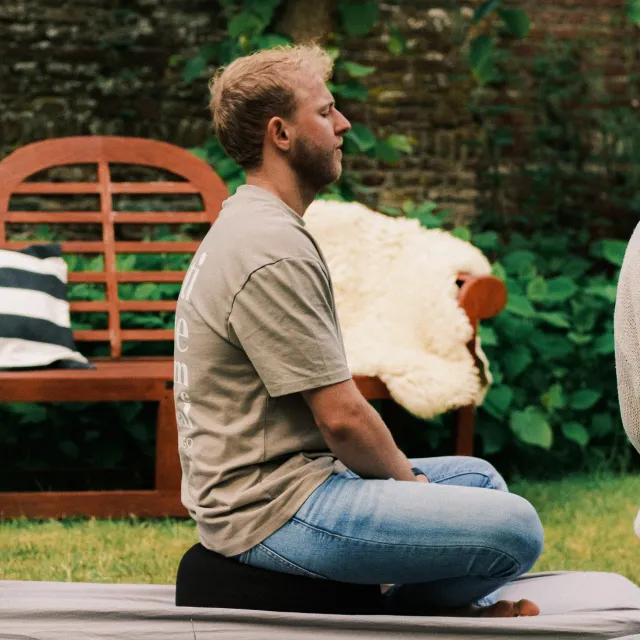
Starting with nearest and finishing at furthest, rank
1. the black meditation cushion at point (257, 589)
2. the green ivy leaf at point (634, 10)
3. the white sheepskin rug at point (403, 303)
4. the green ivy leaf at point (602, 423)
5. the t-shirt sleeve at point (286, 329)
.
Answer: the t-shirt sleeve at point (286, 329) < the black meditation cushion at point (257, 589) < the white sheepskin rug at point (403, 303) < the green ivy leaf at point (634, 10) < the green ivy leaf at point (602, 423)

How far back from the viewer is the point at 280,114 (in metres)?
1.92

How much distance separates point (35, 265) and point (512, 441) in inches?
76.6

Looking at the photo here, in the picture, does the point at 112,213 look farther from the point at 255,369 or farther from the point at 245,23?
the point at 255,369

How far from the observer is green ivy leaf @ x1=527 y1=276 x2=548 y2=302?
4277 mm

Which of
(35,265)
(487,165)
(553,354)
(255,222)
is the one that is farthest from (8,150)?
(255,222)

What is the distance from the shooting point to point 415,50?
5926mm

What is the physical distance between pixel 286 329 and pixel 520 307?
99.7 inches

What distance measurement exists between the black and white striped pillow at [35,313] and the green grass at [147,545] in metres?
0.52

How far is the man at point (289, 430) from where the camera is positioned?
175cm

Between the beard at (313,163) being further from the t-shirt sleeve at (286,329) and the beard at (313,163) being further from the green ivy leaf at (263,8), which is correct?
the green ivy leaf at (263,8)

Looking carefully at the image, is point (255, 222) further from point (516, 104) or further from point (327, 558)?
point (516, 104)

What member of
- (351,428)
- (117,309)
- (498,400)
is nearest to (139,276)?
(117,309)

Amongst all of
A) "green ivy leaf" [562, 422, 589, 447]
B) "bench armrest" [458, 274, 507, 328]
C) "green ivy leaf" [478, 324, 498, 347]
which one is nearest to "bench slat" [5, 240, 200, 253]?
"bench armrest" [458, 274, 507, 328]

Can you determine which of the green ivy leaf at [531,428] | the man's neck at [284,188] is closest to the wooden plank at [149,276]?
the green ivy leaf at [531,428]
